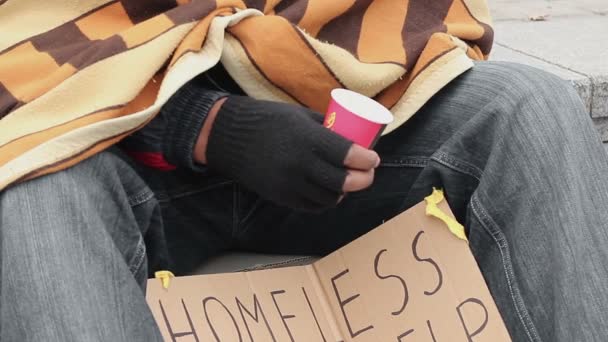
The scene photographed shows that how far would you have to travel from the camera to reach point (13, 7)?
105 centimetres

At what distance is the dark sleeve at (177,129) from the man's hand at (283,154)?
1 centimetres

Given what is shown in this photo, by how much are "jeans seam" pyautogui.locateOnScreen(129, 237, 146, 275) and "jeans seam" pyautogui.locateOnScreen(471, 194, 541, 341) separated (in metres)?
0.34

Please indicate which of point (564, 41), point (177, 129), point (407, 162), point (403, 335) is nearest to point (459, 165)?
point (407, 162)

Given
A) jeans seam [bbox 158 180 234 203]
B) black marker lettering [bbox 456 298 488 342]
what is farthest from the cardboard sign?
jeans seam [bbox 158 180 234 203]

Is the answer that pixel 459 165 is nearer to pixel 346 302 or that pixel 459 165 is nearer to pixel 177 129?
pixel 346 302

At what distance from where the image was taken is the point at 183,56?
3.14 ft

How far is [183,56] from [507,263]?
39 cm

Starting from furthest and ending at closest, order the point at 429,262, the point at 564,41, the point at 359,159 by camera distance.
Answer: the point at 564,41
the point at 429,262
the point at 359,159

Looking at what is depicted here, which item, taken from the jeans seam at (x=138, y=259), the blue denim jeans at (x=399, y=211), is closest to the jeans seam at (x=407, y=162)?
the blue denim jeans at (x=399, y=211)

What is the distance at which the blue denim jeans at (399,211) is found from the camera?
2.56ft

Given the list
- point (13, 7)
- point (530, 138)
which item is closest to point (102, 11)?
point (13, 7)

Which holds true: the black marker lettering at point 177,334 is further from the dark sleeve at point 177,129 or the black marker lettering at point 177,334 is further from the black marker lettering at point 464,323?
the black marker lettering at point 464,323

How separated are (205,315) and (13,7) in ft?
1.35

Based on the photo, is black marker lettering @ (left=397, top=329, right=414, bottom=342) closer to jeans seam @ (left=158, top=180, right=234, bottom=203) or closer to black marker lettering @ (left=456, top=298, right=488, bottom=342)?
black marker lettering @ (left=456, top=298, right=488, bottom=342)
